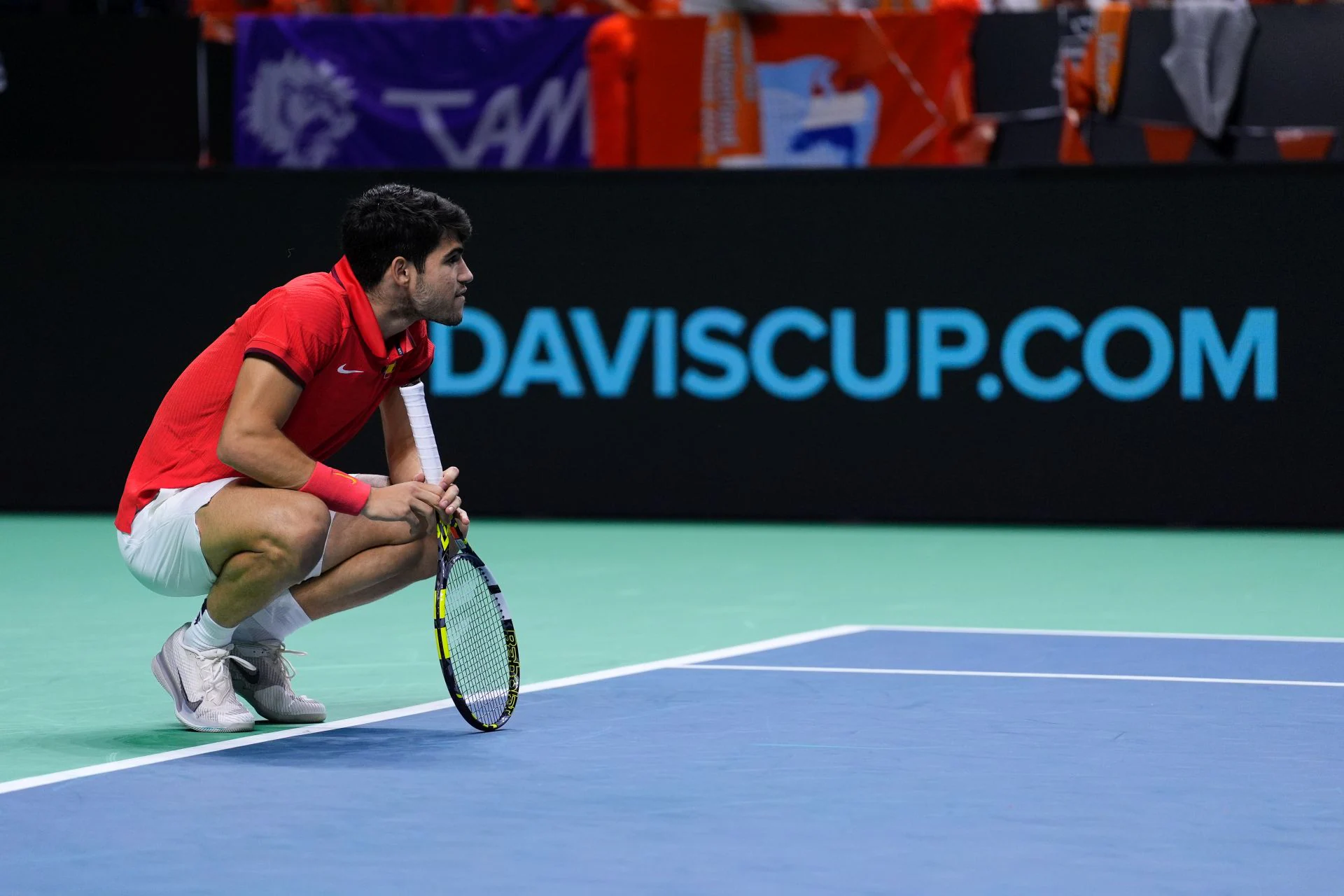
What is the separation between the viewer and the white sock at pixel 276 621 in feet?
16.3

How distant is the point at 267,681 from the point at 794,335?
5.20m

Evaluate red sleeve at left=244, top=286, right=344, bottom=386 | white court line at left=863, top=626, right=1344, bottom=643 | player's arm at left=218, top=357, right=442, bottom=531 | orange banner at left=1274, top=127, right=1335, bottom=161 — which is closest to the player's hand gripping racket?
player's arm at left=218, top=357, right=442, bottom=531

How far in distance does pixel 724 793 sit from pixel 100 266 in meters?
6.82

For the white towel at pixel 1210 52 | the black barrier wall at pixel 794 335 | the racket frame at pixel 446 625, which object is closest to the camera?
the racket frame at pixel 446 625

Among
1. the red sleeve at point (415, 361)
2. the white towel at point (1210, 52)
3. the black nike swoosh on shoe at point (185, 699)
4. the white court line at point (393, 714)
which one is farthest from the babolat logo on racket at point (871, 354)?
the black nike swoosh on shoe at point (185, 699)

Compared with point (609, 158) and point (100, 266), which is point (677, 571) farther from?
point (100, 266)

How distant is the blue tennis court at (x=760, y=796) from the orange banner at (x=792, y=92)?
15.9 feet

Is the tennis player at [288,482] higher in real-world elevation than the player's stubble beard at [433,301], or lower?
lower

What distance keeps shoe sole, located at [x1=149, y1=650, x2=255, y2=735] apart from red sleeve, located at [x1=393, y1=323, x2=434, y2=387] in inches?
32.9

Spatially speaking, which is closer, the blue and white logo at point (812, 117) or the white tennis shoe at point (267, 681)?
the white tennis shoe at point (267, 681)

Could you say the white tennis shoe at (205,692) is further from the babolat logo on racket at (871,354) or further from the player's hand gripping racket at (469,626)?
the babolat logo on racket at (871,354)

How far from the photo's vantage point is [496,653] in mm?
5062

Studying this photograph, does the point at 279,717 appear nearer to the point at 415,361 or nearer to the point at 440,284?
the point at 415,361

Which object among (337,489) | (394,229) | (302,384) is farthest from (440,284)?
(337,489)
